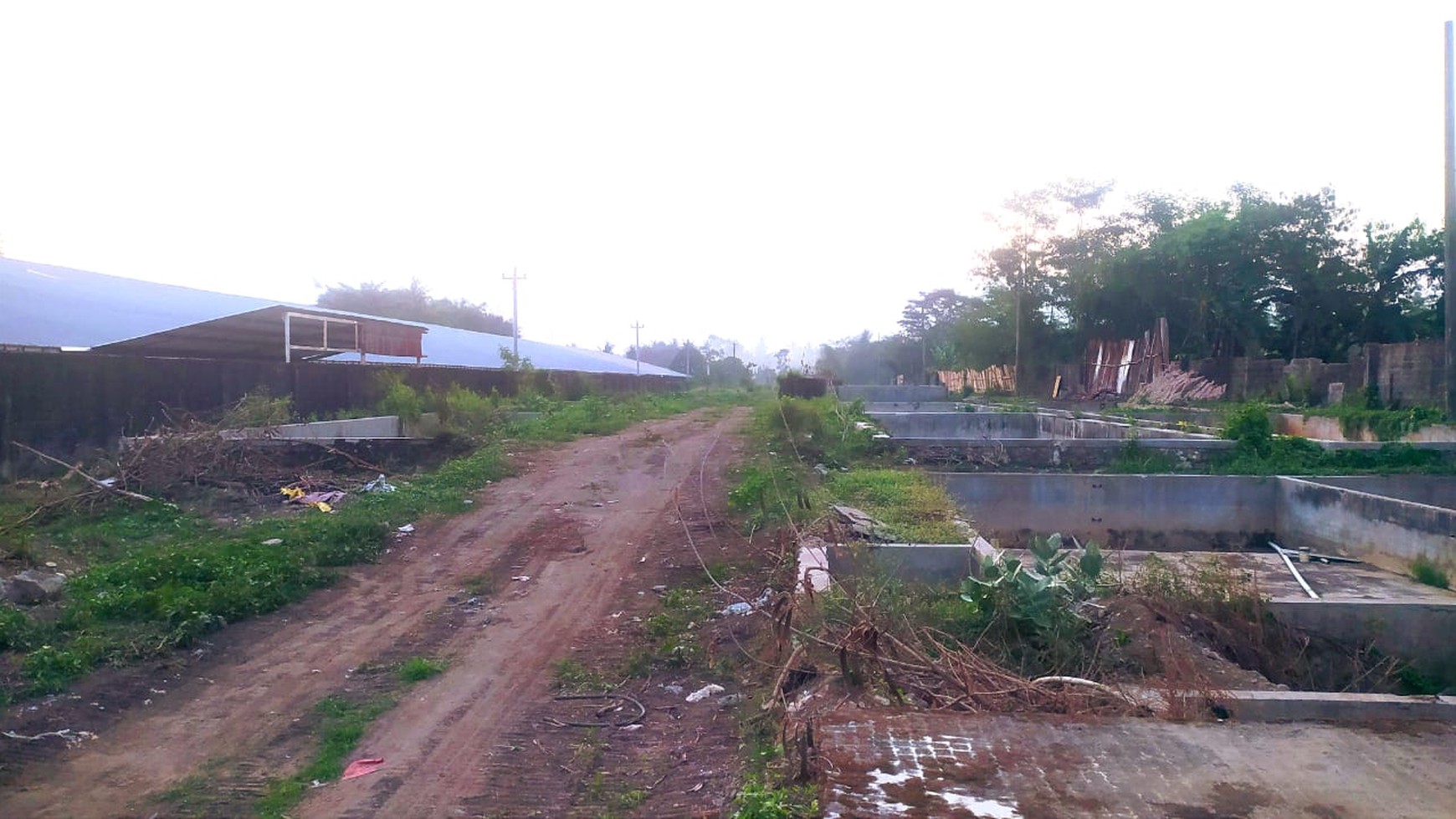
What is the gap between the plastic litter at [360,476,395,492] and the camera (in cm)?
1107

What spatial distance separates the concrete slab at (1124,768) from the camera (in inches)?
157

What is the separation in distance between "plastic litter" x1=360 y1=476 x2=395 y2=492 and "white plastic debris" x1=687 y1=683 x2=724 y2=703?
20.8 feet

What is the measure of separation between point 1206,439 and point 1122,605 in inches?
463

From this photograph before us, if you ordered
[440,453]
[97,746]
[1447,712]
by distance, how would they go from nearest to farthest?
[97,746], [1447,712], [440,453]

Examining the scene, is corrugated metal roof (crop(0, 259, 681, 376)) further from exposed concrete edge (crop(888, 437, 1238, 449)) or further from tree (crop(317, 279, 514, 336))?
tree (crop(317, 279, 514, 336))

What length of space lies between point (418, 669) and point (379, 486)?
5915mm

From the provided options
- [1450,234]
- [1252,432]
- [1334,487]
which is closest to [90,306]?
[1252,432]

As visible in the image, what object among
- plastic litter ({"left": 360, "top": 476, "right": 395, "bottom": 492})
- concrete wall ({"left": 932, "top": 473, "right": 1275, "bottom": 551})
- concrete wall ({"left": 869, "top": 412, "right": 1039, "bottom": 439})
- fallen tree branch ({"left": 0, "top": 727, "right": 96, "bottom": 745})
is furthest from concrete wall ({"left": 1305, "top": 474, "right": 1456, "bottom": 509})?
fallen tree branch ({"left": 0, "top": 727, "right": 96, "bottom": 745})

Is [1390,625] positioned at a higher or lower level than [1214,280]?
lower

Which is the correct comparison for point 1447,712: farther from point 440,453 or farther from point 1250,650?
point 440,453

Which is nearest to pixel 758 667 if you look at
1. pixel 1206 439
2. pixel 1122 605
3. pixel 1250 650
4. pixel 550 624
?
pixel 550 624

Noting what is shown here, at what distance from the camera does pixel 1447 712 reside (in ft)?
17.2

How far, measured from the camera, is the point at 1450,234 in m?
19.5

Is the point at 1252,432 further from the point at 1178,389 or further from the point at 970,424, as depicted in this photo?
the point at 1178,389
